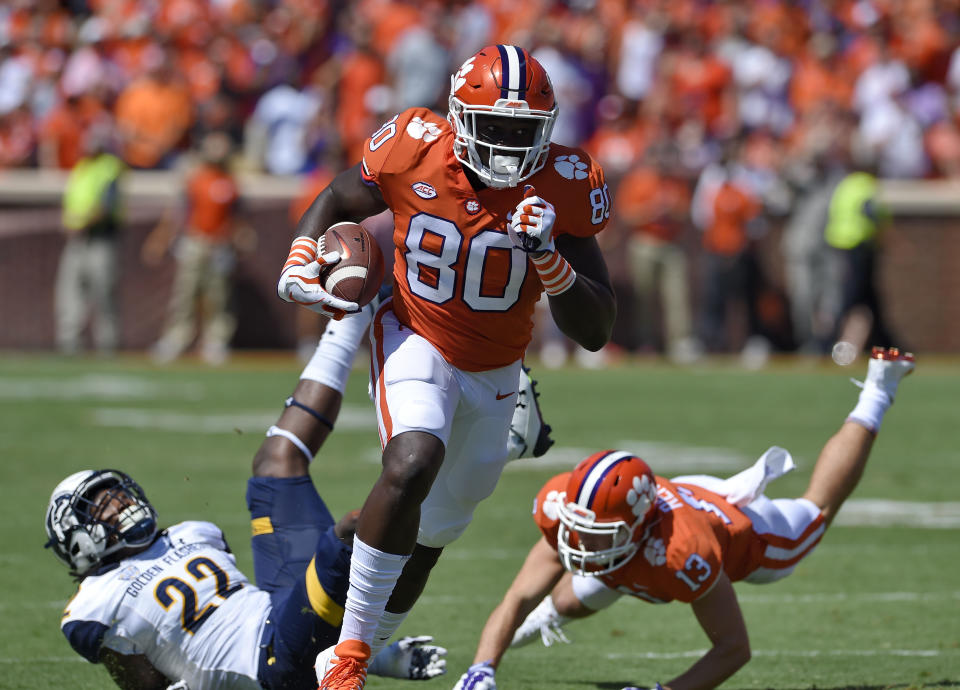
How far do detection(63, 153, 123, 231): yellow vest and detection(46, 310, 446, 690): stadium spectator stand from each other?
34.2ft

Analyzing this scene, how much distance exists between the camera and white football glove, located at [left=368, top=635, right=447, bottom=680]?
4.50 metres

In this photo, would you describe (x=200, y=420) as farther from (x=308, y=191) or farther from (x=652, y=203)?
(x=652, y=203)

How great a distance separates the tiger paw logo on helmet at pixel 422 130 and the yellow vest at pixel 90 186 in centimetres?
1057

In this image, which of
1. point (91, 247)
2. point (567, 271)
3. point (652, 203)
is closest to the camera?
point (567, 271)

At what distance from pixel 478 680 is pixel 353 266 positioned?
1.28m

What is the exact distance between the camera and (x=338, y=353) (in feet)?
16.5

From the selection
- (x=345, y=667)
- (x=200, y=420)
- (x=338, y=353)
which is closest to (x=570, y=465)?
(x=200, y=420)

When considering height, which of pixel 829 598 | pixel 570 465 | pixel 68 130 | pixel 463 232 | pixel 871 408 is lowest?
pixel 570 465

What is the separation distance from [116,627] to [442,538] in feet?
3.24

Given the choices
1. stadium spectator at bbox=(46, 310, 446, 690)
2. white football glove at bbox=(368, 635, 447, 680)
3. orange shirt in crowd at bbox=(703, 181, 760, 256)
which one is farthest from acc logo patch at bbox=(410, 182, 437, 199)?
orange shirt in crowd at bbox=(703, 181, 760, 256)

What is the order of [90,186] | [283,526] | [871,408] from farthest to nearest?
1. [90,186]
2. [871,408]
3. [283,526]

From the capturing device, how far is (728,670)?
427 centimetres

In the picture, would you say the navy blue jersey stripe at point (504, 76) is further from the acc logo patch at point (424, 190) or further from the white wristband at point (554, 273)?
the white wristband at point (554, 273)

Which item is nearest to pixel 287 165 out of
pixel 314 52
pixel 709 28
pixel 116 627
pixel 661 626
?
pixel 314 52
